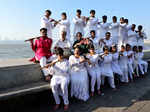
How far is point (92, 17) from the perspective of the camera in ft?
23.4

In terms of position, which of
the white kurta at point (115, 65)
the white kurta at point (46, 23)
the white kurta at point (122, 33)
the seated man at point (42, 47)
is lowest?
the white kurta at point (115, 65)

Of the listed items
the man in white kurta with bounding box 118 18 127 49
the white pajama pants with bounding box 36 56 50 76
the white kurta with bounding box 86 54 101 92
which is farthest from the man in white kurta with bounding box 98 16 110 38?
the white pajama pants with bounding box 36 56 50 76

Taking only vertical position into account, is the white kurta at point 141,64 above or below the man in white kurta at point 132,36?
below

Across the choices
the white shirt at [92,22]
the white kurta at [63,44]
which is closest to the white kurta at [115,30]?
the white shirt at [92,22]

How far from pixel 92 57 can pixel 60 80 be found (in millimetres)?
1290

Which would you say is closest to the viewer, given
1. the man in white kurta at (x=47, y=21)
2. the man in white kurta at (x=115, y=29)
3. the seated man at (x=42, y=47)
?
the seated man at (x=42, y=47)

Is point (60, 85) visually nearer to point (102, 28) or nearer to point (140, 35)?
point (102, 28)

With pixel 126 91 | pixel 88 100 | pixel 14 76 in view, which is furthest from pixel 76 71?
pixel 126 91

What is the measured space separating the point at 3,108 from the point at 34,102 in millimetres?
866

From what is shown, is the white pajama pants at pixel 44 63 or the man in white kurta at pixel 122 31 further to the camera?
the man in white kurta at pixel 122 31

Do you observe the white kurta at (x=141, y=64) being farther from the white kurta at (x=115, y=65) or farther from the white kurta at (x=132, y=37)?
the white kurta at (x=115, y=65)

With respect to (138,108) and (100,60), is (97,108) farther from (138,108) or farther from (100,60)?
(100,60)

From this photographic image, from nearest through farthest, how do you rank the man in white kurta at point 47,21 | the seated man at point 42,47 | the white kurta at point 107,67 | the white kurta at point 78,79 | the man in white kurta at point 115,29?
the white kurta at point 78,79 < the seated man at point 42,47 < the white kurta at point 107,67 < the man in white kurta at point 47,21 < the man in white kurta at point 115,29

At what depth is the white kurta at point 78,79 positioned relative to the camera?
4.50 meters
